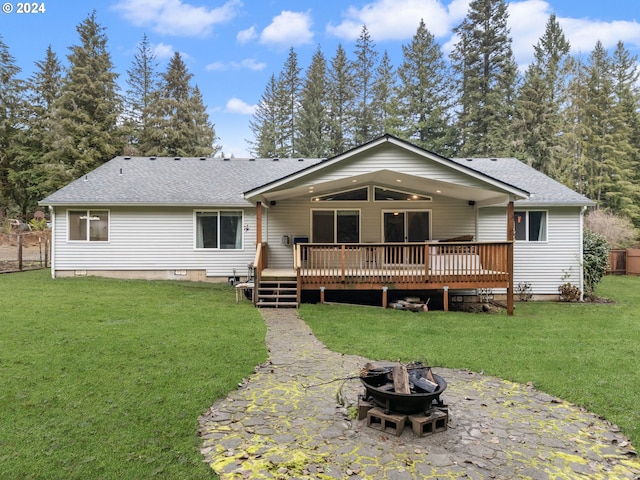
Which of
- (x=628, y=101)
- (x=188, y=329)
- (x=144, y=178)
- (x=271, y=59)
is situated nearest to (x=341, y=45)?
(x=271, y=59)

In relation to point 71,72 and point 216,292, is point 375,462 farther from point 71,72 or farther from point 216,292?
point 71,72

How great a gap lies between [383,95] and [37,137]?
25.2m

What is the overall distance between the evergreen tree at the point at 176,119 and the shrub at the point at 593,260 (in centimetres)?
2387

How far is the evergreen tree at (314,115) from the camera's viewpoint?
30688mm

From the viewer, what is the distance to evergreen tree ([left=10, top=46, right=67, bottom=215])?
86.6ft

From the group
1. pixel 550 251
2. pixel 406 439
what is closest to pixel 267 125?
pixel 550 251

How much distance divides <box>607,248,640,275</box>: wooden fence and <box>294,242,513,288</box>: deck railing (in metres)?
13.9

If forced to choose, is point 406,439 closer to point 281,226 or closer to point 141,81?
point 281,226

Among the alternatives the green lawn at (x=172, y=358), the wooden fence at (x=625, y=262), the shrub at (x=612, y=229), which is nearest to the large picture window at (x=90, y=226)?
the green lawn at (x=172, y=358)

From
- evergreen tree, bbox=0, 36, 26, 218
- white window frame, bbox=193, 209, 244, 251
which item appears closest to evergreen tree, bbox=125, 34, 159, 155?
evergreen tree, bbox=0, 36, 26, 218

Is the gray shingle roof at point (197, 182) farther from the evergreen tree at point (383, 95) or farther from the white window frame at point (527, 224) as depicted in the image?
the evergreen tree at point (383, 95)

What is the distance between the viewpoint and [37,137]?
91.1ft

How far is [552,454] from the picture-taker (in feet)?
10.6

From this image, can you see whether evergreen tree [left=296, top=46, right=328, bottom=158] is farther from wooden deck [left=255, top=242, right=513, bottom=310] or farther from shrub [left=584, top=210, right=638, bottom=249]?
wooden deck [left=255, top=242, right=513, bottom=310]
